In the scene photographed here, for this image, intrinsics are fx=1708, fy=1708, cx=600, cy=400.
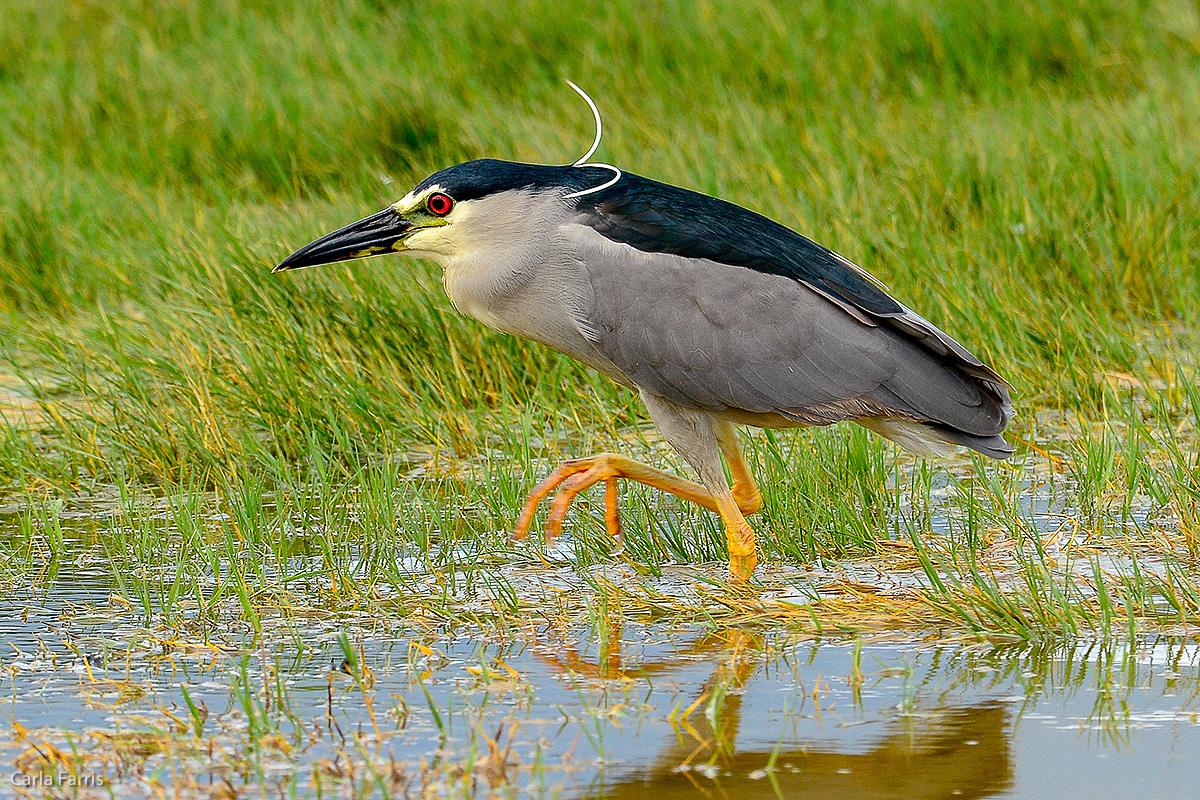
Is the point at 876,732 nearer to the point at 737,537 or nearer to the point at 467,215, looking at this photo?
the point at 737,537

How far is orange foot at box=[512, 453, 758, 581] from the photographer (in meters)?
4.31

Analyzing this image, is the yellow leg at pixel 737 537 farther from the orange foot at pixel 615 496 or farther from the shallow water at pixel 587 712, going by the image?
the shallow water at pixel 587 712

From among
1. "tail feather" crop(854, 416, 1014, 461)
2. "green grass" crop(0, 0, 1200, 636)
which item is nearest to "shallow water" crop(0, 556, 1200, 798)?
"green grass" crop(0, 0, 1200, 636)

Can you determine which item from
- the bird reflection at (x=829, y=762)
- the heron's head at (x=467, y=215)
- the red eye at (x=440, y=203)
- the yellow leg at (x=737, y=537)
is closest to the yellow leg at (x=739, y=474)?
the yellow leg at (x=737, y=537)

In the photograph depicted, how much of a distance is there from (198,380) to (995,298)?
2643 mm

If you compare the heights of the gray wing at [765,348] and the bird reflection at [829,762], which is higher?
the gray wing at [765,348]

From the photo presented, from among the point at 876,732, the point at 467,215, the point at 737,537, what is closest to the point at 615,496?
the point at 737,537

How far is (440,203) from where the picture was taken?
181 inches

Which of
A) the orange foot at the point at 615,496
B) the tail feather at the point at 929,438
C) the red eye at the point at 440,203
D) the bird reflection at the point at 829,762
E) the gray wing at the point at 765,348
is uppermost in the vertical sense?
the red eye at the point at 440,203

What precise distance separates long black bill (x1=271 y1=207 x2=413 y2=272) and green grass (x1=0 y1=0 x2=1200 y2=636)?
0.57 meters

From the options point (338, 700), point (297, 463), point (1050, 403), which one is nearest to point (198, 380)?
point (297, 463)

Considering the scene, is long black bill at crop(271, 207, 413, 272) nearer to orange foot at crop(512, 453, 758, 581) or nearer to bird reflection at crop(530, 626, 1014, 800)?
orange foot at crop(512, 453, 758, 581)

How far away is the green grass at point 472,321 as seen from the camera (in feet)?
14.7

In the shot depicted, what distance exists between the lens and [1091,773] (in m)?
2.95
